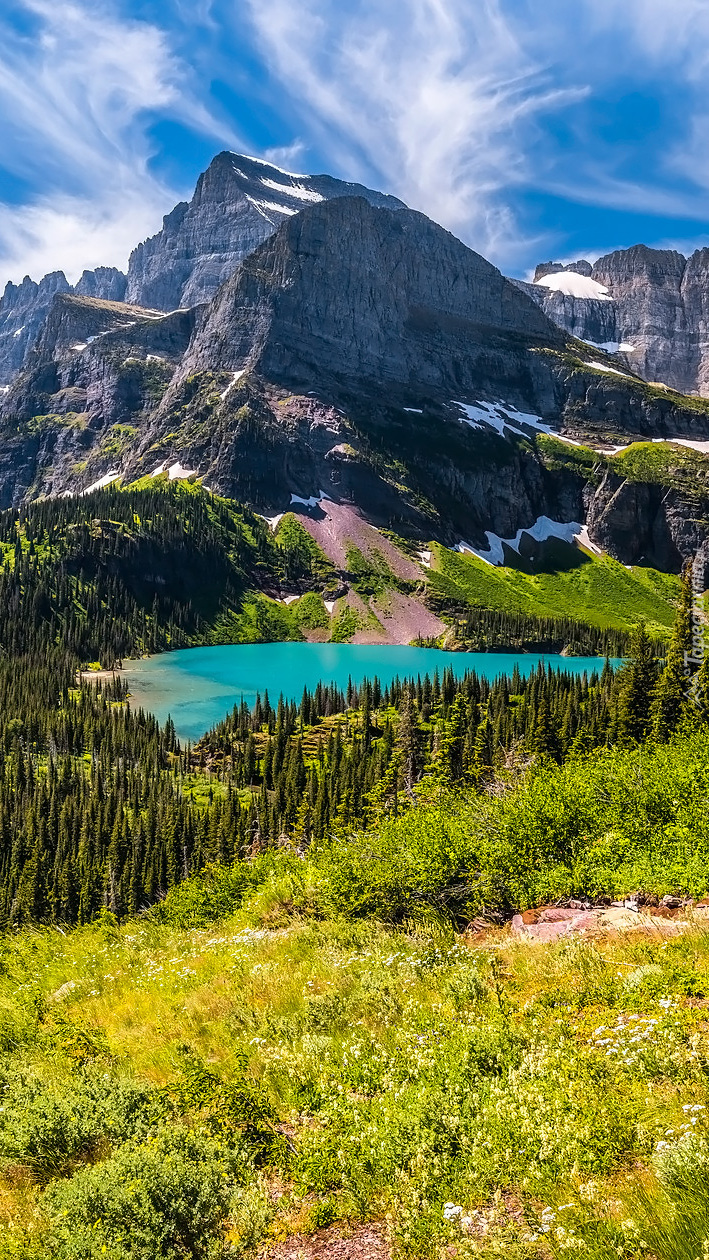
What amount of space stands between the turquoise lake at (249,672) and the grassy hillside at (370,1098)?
4188 inches

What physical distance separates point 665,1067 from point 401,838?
14394 mm

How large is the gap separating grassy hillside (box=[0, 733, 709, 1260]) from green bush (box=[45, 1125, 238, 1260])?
0.9 inches

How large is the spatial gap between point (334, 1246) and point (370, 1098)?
2144 mm

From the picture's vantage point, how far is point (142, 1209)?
629 cm

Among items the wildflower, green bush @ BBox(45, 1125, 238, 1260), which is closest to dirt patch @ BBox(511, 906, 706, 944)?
the wildflower

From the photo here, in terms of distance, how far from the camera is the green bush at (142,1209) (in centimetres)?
598

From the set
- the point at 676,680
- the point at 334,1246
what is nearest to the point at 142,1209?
the point at 334,1246

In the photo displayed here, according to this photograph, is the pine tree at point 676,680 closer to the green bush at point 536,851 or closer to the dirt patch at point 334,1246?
the green bush at point 536,851

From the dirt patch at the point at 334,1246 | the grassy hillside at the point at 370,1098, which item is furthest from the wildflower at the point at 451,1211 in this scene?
the dirt patch at the point at 334,1246

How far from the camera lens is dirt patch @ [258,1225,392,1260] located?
6281 mm

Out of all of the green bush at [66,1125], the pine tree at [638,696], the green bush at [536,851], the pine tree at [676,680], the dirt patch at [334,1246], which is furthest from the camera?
the pine tree at [638,696]

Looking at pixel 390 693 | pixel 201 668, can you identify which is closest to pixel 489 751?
pixel 390 693

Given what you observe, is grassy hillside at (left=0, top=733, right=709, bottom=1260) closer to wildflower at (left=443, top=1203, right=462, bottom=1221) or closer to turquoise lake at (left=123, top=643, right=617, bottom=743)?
wildflower at (left=443, top=1203, right=462, bottom=1221)

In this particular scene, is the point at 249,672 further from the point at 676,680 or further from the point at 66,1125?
the point at 66,1125
